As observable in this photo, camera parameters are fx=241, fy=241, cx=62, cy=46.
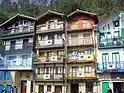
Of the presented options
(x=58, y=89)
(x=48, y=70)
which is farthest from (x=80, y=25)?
(x=58, y=89)

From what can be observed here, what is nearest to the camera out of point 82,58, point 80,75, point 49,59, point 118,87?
point 118,87

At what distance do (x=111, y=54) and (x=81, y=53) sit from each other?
4283 millimetres

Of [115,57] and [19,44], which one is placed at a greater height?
[19,44]

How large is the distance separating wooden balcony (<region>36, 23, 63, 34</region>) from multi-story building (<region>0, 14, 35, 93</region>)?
1.26 m

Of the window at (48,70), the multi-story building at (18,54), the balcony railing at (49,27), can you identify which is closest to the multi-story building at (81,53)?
the balcony railing at (49,27)

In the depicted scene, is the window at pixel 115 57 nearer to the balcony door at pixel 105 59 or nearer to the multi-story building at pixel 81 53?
the balcony door at pixel 105 59

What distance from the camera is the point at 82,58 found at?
107ft

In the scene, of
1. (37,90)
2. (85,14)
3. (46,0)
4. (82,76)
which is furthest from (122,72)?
(46,0)

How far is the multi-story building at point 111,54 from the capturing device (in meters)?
29.9

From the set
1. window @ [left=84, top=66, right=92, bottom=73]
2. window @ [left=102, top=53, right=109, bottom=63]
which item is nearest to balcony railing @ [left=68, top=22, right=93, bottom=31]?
window @ [left=102, top=53, right=109, bottom=63]

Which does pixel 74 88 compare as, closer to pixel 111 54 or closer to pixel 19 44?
pixel 111 54

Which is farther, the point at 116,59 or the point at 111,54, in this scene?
the point at 111,54

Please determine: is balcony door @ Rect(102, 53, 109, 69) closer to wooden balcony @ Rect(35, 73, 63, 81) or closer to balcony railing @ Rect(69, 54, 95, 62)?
balcony railing @ Rect(69, 54, 95, 62)

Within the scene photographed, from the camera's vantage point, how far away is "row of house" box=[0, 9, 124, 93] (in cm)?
3088
